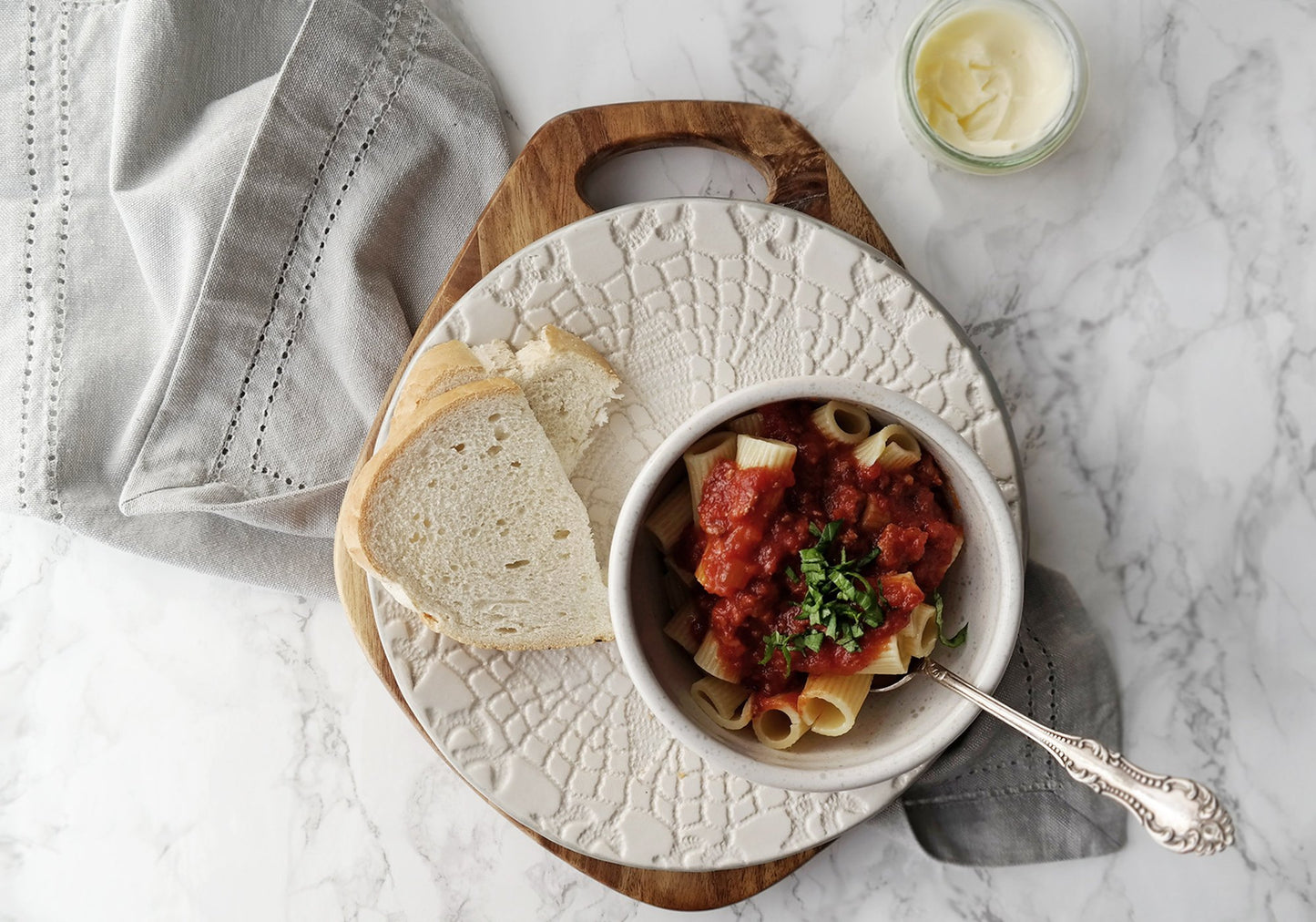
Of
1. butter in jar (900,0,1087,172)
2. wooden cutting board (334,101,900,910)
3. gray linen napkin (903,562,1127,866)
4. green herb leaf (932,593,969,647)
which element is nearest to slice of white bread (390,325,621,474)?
wooden cutting board (334,101,900,910)

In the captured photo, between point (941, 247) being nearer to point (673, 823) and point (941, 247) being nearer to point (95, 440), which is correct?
point (673, 823)

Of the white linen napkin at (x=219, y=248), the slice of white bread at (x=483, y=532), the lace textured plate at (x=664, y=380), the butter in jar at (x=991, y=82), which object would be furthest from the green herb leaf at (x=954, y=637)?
the white linen napkin at (x=219, y=248)

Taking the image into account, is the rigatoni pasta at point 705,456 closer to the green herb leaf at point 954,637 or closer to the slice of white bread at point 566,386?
the slice of white bread at point 566,386

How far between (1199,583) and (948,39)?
1.58 m

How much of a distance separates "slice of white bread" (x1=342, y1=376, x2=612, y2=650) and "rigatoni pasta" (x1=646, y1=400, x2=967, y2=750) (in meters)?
0.33

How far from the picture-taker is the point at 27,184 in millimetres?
2730

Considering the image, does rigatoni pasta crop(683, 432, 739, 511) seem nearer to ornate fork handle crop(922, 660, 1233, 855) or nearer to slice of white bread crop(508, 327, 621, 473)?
slice of white bread crop(508, 327, 621, 473)

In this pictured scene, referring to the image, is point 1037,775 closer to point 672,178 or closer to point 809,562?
point 809,562

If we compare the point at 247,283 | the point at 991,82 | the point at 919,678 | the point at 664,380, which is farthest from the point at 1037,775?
the point at 247,283

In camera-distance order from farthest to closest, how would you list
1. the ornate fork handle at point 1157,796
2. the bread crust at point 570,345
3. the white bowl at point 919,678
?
the bread crust at point 570,345
the white bowl at point 919,678
the ornate fork handle at point 1157,796

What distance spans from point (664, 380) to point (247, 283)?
119 centimetres

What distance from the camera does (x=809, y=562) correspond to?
1.89 m

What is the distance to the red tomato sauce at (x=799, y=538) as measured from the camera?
1.90 m

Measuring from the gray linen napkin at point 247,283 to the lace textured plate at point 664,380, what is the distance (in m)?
0.51
